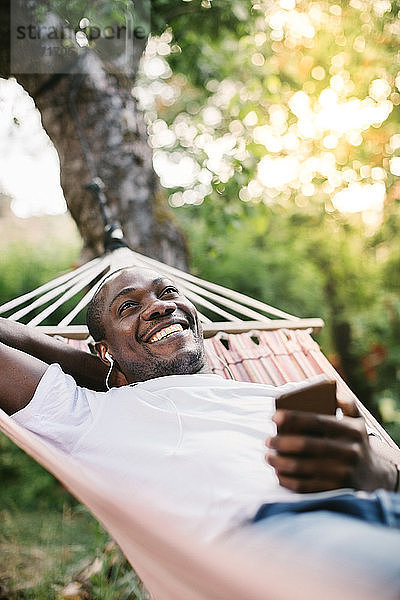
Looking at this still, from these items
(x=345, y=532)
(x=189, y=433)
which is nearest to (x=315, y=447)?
(x=345, y=532)

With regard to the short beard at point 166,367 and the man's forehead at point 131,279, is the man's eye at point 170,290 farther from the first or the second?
the short beard at point 166,367

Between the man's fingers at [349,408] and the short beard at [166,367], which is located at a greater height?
the man's fingers at [349,408]

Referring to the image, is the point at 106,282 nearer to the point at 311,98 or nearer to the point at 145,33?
the point at 145,33

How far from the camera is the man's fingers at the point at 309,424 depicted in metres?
0.93

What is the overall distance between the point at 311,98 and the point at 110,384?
3.50 meters

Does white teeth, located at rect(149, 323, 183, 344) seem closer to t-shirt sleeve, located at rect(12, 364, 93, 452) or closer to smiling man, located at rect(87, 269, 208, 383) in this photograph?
smiling man, located at rect(87, 269, 208, 383)

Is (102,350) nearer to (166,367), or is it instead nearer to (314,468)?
(166,367)

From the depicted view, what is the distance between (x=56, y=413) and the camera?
1422 mm

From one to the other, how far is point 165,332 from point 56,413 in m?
0.41

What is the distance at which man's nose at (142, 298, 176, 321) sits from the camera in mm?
1683

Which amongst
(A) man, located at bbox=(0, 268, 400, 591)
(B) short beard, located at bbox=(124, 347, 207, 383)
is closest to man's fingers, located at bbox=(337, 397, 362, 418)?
(A) man, located at bbox=(0, 268, 400, 591)

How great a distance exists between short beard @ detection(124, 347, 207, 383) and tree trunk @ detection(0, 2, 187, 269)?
1.13 metres

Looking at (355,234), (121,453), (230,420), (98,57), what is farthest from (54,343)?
(355,234)

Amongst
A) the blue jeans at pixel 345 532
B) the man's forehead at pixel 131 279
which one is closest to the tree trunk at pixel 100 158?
the man's forehead at pixel 131 279
